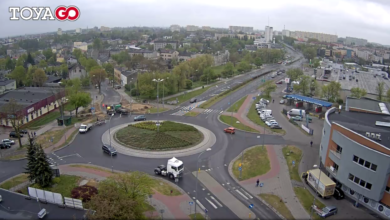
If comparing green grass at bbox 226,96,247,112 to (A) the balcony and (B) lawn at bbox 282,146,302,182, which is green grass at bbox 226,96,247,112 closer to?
(B) lawn at bbox 282,146,302,182

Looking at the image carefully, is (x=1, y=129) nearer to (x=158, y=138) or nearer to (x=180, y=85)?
(x=158, y=138)

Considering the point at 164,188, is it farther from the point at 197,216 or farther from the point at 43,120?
the point at 43,120

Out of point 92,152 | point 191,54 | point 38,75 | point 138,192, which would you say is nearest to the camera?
point 138,192

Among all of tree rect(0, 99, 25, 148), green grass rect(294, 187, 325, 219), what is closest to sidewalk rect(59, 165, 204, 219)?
green grass rect(294, 187, 325, 219)

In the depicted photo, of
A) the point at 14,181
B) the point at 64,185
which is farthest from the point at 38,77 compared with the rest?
the point at 64,185

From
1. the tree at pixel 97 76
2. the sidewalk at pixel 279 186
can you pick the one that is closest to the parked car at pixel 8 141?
the sidewalk at pixel 279 186

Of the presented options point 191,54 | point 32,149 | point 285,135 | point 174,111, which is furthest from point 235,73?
point 32,149
